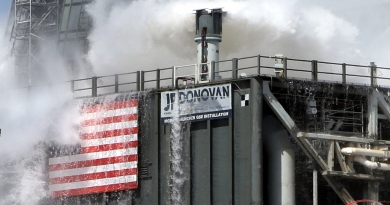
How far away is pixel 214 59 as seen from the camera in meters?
45.2

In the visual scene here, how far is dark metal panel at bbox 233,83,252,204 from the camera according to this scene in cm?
4175

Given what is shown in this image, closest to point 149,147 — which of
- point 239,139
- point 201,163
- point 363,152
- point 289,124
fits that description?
point 201,163

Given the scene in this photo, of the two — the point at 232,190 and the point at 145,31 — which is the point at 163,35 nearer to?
the point at 145,31

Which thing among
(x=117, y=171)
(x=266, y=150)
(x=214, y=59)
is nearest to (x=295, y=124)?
(x=266, y=150)

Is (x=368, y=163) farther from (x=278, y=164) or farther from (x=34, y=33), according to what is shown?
(x=34, y=33)

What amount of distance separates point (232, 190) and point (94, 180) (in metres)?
7.34

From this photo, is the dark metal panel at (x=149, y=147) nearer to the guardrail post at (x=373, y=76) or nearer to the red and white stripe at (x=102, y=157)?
the red and white stripe at (x=102, y=157)

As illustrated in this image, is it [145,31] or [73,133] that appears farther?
[145,31]

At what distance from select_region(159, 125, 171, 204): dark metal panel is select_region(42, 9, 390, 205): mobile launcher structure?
4 centimetres

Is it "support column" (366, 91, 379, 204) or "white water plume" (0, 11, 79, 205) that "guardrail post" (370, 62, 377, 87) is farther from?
"white water plume" (0, 11, 79, 205)

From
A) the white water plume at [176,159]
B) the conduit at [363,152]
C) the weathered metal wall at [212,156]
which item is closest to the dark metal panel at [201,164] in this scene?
the weathered metal wall at [212,156]

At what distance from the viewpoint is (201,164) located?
43375 millimetres

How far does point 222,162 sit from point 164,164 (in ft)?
9.57

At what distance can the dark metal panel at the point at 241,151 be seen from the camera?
41750 millimetres
